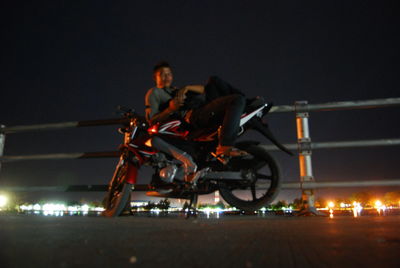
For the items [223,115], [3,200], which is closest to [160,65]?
[223,115]

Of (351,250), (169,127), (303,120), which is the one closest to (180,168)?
(169,127)

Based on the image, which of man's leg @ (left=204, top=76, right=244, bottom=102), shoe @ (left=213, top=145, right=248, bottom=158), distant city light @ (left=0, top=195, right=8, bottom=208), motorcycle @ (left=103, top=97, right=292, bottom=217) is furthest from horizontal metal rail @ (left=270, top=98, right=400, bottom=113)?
distant city light @ (left=0, top=195, right=8, bottom=208)

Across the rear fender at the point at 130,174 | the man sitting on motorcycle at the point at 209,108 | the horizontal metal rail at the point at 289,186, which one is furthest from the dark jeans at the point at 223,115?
the horizontal metal rail at the point at 289,186

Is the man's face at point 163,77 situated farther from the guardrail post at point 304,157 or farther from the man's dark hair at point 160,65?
the guardrail post at point 304,157

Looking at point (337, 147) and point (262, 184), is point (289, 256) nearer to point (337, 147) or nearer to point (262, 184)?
point (262, 184)

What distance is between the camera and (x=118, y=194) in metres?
3.26

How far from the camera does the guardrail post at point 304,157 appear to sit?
338cm

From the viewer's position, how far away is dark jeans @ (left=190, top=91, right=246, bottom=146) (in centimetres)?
255

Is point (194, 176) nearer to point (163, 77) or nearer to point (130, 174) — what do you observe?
point (130, 174)

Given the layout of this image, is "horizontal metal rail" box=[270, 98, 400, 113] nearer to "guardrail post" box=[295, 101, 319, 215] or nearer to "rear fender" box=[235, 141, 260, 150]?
"guardrail post" box=[295, 101, 319, 215]

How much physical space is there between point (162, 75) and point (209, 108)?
0.82 m

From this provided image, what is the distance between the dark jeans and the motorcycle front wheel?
1076mm

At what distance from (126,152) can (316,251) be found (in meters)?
2.74

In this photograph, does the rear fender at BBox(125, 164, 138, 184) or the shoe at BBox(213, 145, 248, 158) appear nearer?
the shoe at BBox(213, 145, 248, 158)
